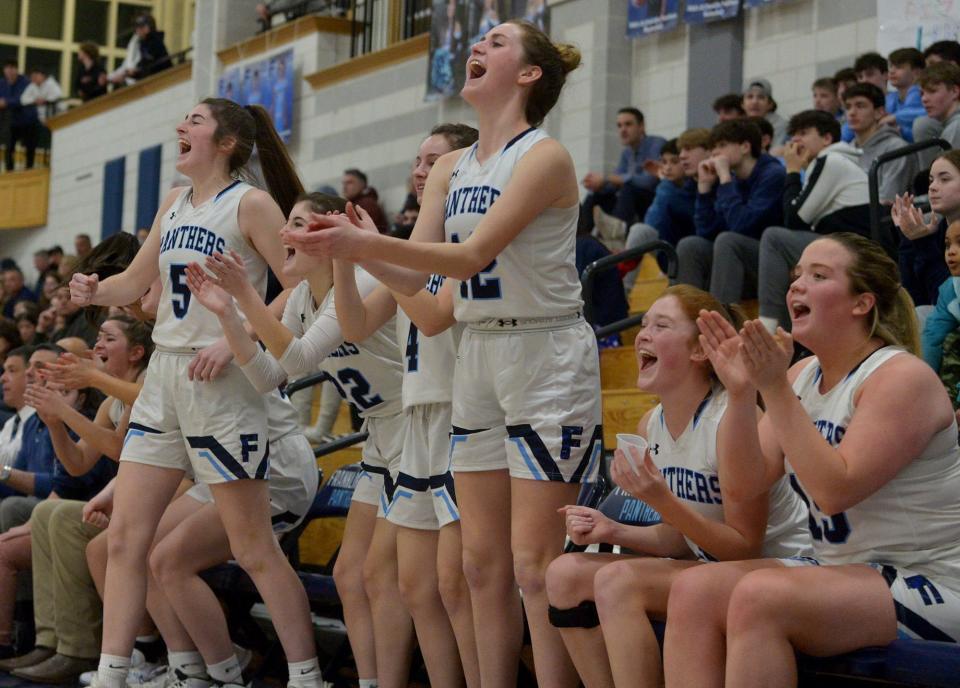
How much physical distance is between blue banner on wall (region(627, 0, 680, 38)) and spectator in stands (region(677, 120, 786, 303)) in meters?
3.40

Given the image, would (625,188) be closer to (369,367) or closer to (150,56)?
(369,367)

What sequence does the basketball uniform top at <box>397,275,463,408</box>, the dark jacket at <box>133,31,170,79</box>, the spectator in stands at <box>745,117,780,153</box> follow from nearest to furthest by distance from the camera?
the basketball uniform top at <box>397,275,463,408</box>, the spectator in stands at <box>745,117,780,153</box>, the dark jacket at <box>133,31,170,79</box>

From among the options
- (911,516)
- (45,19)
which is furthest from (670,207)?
(45,19)

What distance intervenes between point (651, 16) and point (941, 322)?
20.0ft

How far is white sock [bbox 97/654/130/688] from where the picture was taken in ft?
13.6

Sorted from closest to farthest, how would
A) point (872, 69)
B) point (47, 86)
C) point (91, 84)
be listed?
point (872, 69) → point (91, 84) → point (47, 86)

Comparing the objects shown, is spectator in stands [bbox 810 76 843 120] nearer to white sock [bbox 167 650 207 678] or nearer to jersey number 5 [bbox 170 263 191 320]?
jersey number 5 [bbox 170 263 191 320]

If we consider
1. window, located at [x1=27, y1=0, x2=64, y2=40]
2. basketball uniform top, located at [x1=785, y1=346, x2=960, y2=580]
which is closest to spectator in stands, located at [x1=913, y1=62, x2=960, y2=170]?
basketball uniform top, located at [x1=785, y1=346, x2=960, y2=580]

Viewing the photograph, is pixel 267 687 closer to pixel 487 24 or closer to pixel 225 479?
pixel 225 479

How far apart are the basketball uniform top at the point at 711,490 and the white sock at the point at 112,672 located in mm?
1862

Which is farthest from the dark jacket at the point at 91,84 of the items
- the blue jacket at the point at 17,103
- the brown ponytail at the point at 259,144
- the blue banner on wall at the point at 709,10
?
the brown ponytail at the point at 259,144

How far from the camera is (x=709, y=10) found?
32.5 ft

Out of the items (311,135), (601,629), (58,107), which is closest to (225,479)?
(601,629)

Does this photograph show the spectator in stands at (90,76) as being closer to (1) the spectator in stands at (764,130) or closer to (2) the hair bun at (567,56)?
(1) the spectator in stands at (764,130)
